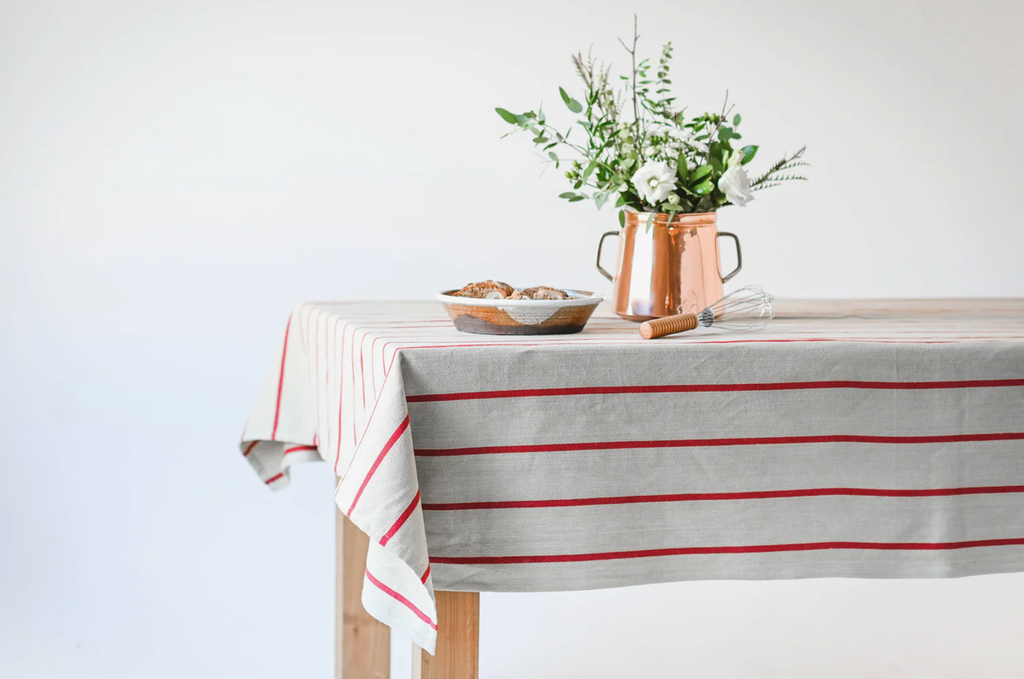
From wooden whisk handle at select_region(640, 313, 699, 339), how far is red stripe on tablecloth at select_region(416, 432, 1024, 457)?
12 cm

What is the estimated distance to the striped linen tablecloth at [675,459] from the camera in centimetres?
102

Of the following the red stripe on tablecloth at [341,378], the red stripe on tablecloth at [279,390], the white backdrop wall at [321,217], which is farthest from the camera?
the white backdrop wall at [321,217]

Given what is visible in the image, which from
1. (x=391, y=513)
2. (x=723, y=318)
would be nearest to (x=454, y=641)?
(x=391, y=513)

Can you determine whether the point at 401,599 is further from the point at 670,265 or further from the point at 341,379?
the point at 670,265

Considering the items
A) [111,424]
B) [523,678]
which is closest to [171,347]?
[111,424]

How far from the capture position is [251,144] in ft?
10.0

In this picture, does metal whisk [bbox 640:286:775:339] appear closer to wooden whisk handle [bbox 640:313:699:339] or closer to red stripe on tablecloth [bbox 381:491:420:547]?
Answer: wooden whisk handle [bbox 640:313:699:339]

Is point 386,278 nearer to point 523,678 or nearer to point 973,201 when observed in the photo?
point 523,678

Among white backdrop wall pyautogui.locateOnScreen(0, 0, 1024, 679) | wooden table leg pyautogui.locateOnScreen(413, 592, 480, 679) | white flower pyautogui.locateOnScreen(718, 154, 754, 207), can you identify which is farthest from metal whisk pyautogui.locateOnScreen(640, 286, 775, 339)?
white backdrop wall pyautogui.locateOnScreen(0, 0, 1024, 679)

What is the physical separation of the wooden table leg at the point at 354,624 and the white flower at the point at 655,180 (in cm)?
73

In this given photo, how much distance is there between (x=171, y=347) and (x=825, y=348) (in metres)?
2.37

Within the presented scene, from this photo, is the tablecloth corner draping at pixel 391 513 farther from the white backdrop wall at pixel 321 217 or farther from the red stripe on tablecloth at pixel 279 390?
the white backdrop wall at pixel 321 217

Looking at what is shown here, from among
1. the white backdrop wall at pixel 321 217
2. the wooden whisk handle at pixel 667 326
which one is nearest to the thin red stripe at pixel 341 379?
the wooden whisk handle at pixel 667 326

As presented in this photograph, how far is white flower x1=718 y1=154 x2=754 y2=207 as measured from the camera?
4.35ft
